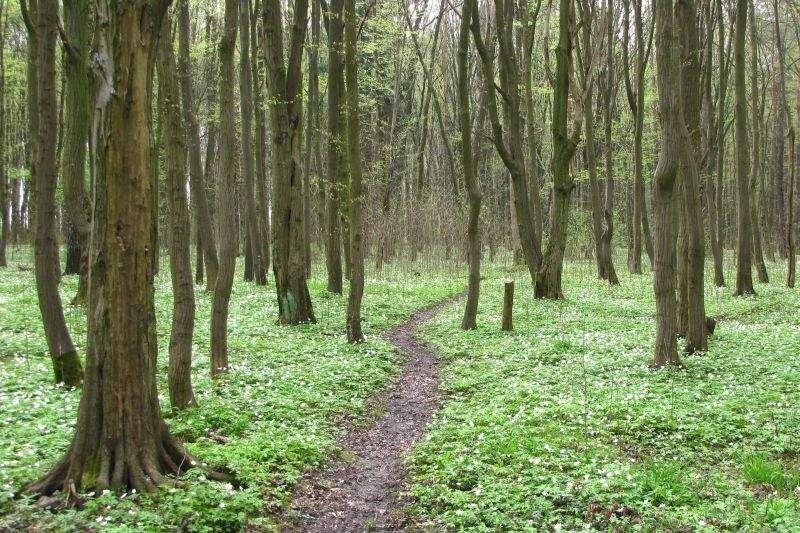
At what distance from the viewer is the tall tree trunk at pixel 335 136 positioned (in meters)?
18.7

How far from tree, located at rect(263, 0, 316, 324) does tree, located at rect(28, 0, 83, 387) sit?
6578mm

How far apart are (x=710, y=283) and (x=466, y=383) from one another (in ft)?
63.1

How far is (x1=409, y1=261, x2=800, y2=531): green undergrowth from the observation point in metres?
5.66

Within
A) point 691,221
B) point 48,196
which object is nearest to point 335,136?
point 691,221

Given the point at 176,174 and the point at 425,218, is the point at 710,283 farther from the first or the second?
the point at 176,174

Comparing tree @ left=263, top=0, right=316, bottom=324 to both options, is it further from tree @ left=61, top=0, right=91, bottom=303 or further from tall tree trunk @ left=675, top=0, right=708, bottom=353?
tall tree trunk @ left=675, top=0, right=708, bottom=353

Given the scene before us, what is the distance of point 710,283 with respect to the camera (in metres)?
25.8

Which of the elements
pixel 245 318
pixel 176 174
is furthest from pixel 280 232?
pixel 176 174

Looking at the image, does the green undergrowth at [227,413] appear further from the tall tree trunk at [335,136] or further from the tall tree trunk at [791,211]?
the tall tree trunk at [791,211]

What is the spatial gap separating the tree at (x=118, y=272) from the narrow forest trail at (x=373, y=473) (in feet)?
5.38

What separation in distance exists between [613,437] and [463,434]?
6.04ft

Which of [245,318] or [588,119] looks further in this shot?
[588,119]

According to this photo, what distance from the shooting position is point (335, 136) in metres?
21.0

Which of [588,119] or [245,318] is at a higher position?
[588,119]
